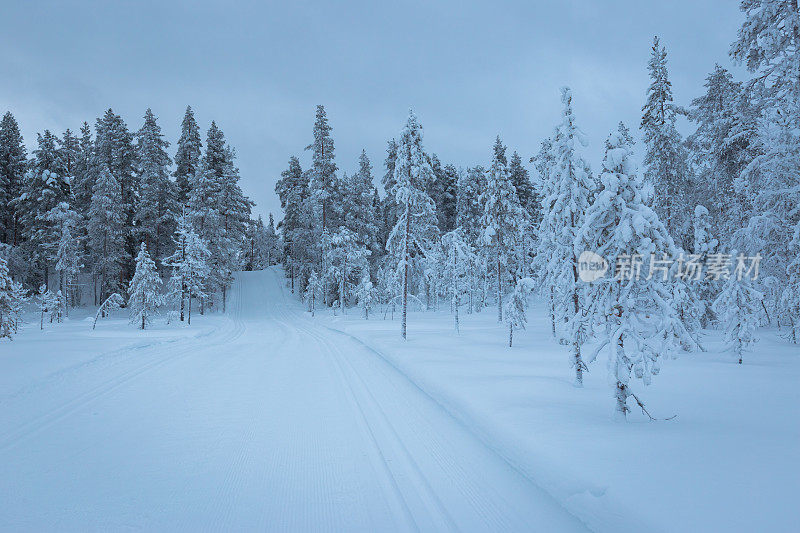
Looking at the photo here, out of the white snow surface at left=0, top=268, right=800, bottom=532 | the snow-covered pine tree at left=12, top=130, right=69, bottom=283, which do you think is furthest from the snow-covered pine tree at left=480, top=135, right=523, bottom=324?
the snow-covered pine tree at left=12, top=130, right=69, bottom=283

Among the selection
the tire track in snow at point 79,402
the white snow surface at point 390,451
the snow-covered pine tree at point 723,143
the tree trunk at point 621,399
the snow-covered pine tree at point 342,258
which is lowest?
the tire track in snow at point 79,402

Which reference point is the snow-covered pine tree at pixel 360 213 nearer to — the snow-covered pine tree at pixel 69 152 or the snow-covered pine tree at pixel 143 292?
the snow-covered pine tree at pixel 143 292

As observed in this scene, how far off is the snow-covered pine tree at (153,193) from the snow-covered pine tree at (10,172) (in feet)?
43.9

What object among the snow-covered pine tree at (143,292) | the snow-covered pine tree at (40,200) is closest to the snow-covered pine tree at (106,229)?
the snow-covered pine tree at (40,200)

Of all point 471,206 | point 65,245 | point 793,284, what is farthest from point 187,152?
point 793,284

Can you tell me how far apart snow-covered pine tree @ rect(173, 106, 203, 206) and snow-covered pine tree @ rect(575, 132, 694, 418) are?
50.1 metres

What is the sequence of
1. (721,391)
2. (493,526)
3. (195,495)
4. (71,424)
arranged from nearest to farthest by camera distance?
(493,526) → (195,495) → (71,424) → (721,391)

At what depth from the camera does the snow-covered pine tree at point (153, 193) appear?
139ft

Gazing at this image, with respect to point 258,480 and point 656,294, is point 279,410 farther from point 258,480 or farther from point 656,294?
point 656,294

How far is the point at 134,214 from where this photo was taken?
43.2 m

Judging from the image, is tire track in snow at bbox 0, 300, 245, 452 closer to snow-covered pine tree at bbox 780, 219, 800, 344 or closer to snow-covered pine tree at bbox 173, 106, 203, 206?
snow-covered pine tree at bbox 780, 219, 800, 344

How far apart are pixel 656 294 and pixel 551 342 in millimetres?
17459

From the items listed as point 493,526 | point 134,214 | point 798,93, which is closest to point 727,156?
point 798,93

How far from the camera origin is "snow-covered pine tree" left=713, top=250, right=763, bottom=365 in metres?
15.2
